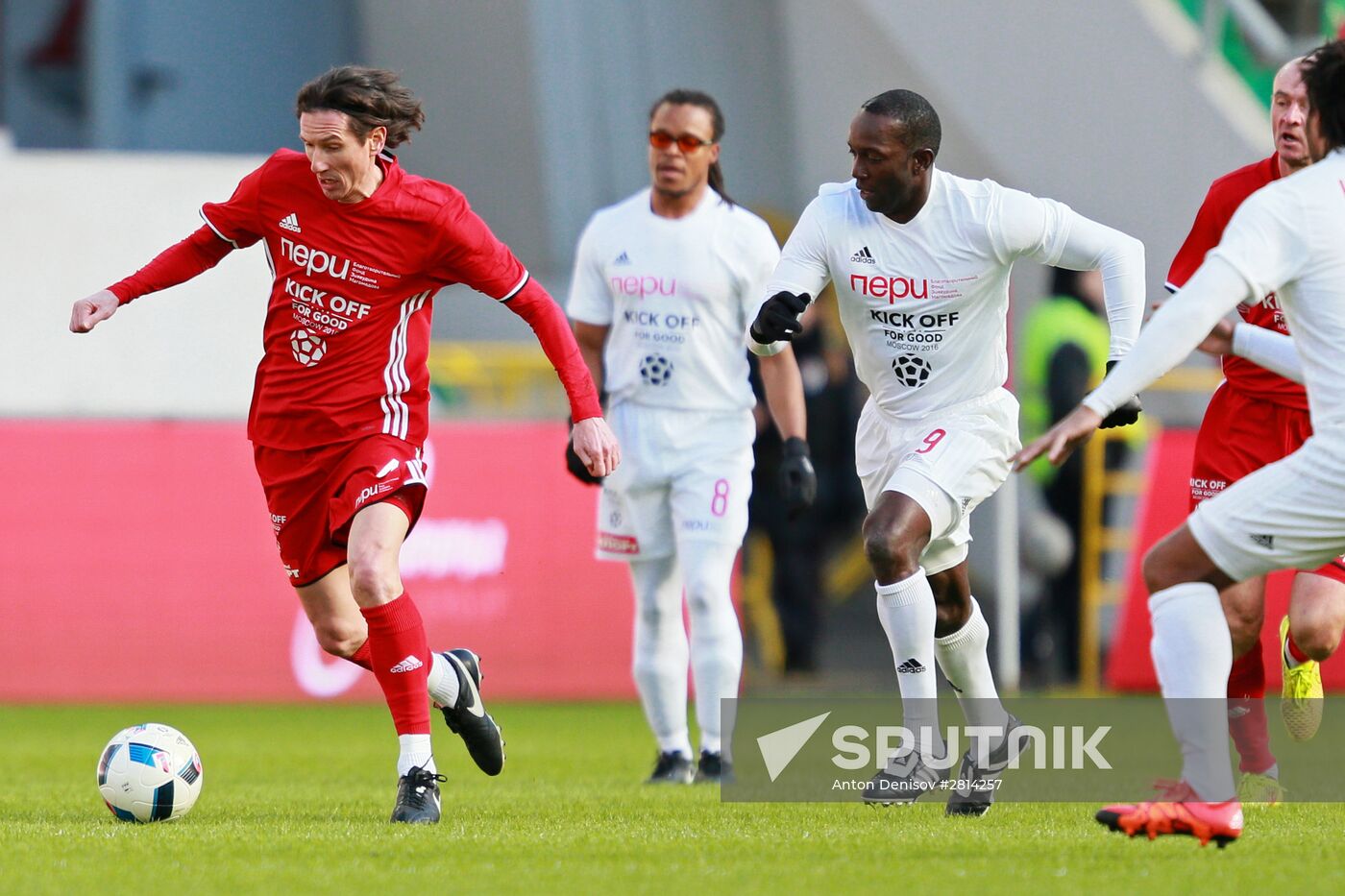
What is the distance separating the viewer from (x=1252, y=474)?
17.3ft

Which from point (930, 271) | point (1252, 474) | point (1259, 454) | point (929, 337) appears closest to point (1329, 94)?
point (1252, 474)

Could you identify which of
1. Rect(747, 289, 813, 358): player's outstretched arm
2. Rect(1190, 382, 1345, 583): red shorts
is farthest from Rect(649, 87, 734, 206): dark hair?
Rect(1190, 382, 1345, 583): red shorts

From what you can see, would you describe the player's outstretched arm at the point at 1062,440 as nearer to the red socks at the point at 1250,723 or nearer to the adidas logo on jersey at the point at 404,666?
the adidas logo on jersey at the point at 404,666

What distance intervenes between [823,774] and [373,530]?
2371 millimetres

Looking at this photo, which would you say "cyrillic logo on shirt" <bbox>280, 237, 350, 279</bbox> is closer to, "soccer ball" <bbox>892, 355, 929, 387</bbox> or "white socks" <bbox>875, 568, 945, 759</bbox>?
"soccer ball" <bbox>892, 355, 929, 387</bbox>

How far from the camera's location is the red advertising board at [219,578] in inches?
482

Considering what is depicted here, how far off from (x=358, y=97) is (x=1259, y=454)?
3.32m

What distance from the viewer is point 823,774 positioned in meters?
8.04

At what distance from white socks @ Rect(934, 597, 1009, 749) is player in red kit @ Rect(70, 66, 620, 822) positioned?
4.27 feet

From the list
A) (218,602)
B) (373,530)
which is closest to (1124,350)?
(373,530)

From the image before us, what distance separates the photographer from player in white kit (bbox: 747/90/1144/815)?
659 cm

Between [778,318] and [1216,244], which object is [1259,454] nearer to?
[1216,244]

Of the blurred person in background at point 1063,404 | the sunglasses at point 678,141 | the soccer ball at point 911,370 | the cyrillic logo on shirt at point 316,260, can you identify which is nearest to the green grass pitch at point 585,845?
the soccer ball at point 911,370

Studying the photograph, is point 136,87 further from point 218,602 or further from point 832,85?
point 218,602
